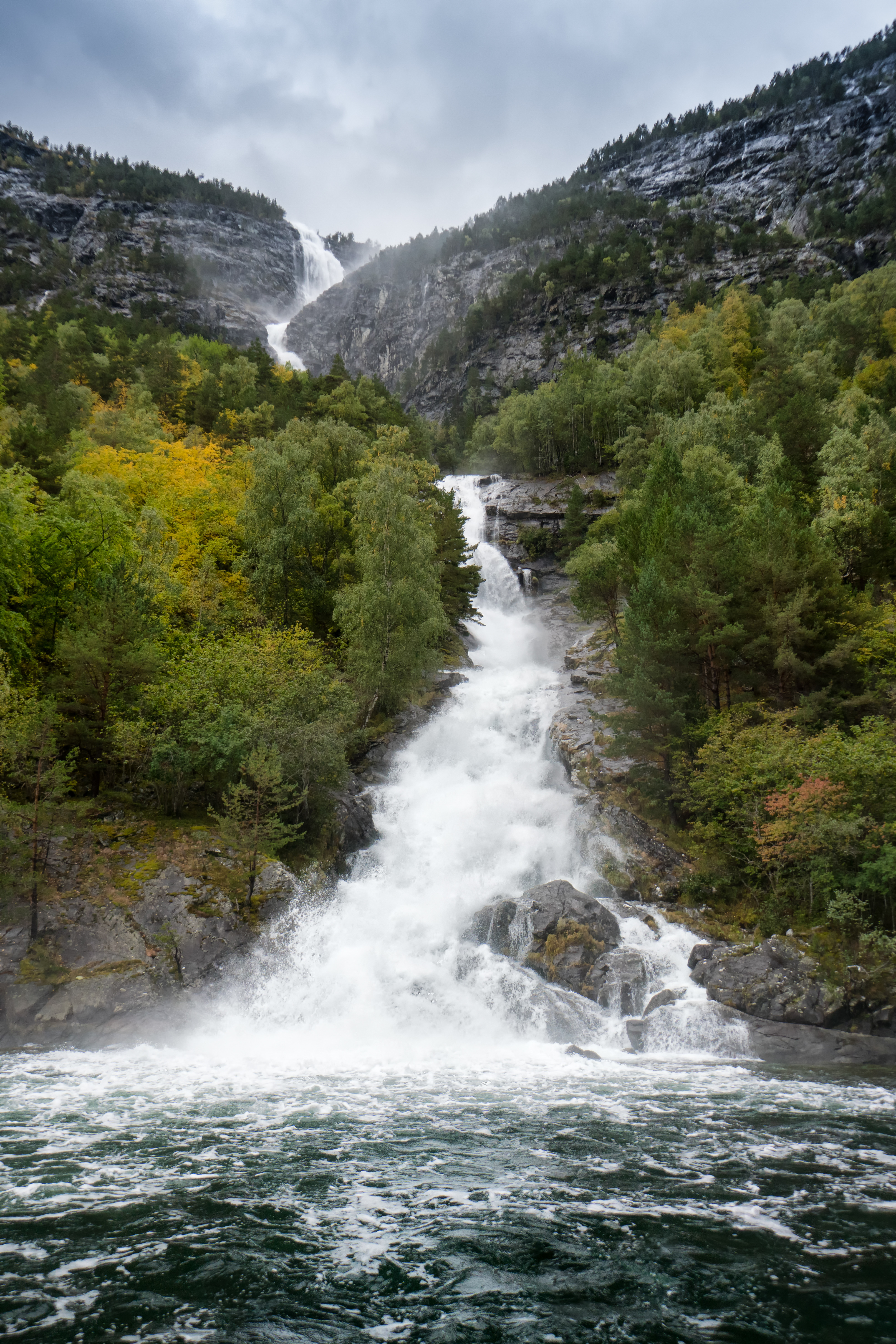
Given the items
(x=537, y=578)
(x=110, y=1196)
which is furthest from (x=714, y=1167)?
(x=537, y=578)

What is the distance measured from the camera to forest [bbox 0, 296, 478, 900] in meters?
26.1

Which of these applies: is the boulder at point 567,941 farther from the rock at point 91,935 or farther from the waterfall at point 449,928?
the rock at point 91,935

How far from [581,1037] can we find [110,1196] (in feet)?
46.6

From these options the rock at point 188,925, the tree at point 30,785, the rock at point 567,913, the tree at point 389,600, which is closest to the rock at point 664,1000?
the rock at point 567,913

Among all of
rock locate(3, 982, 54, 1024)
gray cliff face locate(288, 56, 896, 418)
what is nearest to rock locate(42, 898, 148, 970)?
rock locate(3, 982, 54, 1024)

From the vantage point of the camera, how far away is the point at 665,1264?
878cm

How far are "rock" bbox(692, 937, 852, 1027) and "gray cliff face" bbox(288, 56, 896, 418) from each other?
111 m

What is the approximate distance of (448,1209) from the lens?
10.5 meters

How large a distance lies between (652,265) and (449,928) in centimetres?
13472

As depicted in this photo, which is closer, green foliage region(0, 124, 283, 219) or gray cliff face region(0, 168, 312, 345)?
gray cliff face region(0, 168, 312, 345)

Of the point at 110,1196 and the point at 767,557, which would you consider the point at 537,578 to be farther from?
the point at 110,1196

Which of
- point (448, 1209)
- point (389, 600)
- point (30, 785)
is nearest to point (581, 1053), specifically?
point (448, 1209)

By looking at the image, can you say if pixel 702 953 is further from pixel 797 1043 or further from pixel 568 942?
pixel 568 942

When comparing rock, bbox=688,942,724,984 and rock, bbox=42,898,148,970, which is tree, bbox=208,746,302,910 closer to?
rock, bbox=42,898,148,970
